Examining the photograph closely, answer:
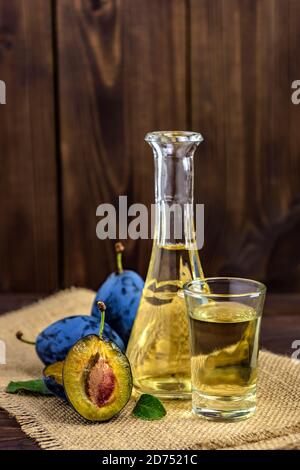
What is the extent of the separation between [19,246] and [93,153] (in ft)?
0.68

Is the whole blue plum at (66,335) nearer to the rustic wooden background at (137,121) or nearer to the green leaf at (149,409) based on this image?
the green leaf at (149,409)

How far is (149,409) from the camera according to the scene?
0.81 metres

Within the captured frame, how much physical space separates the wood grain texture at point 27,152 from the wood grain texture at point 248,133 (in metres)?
0.25

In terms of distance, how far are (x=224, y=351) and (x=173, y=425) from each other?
0.26 feet

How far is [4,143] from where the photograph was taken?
1.46 metres

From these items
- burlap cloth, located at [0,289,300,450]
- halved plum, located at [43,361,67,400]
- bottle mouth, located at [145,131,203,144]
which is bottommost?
burlap cloth, located at [0,289,300,450]

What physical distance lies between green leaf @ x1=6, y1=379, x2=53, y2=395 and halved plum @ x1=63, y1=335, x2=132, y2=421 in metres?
0.08

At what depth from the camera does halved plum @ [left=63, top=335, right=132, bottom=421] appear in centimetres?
80

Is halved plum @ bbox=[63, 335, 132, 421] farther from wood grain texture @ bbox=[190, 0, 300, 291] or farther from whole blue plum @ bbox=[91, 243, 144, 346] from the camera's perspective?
wood grain texture @ bbox=[190, 0, 300, 291]

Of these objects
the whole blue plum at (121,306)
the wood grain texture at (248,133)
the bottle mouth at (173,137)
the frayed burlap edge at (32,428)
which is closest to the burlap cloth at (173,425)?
the frayed burlap edge at (32,428)

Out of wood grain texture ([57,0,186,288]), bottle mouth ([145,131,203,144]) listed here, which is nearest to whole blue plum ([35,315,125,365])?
bottle mouth ([145,131,203,144])

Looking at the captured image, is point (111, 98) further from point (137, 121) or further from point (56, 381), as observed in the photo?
point (56, 381)

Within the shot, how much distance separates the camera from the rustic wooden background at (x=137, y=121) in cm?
142

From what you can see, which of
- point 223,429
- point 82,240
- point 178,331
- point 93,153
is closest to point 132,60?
point 93,153
